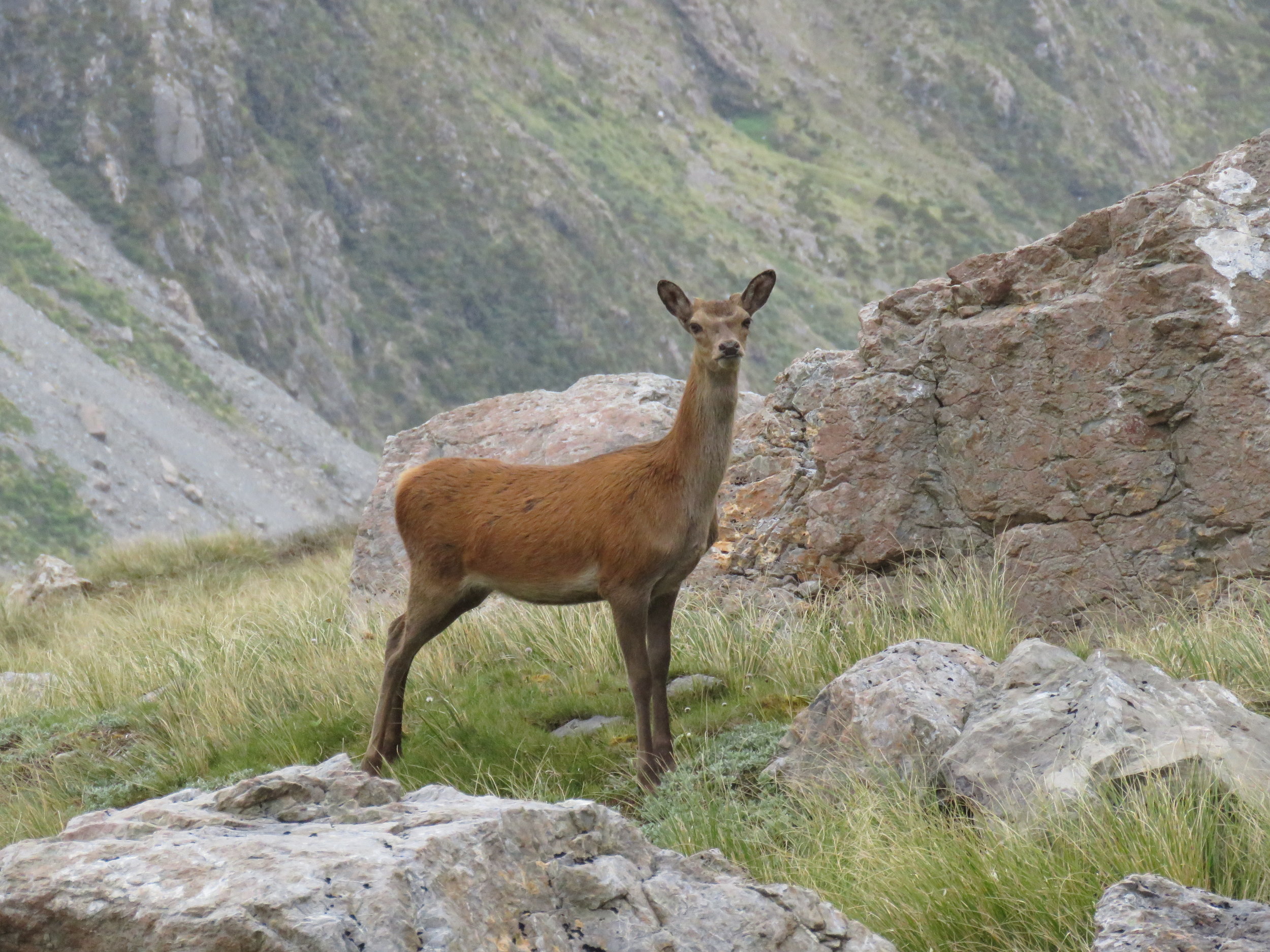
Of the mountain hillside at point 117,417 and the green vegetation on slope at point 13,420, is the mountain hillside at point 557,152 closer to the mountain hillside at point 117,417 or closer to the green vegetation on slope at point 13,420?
the mountain hillside at point 117,417

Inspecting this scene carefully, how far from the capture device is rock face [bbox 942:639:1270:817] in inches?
198

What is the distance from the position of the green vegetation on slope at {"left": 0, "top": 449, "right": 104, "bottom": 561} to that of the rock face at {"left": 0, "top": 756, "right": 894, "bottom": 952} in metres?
36.8

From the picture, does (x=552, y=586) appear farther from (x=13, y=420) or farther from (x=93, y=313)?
(x=93, y=313)

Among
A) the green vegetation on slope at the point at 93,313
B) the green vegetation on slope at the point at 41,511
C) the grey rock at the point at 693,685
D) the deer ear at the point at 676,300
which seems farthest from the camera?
the green vegetation on slope at the point at 93,313

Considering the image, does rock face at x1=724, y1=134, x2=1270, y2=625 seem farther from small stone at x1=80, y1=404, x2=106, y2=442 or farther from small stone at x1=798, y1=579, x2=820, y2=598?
small stone at x1=80, y1=404, x2=106, y2=442

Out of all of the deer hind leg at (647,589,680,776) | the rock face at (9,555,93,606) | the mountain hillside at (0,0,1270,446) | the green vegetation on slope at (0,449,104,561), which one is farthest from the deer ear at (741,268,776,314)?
the mountain hillside at (0,0,1270,446)

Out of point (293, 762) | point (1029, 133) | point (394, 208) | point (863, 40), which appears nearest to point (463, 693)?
point (293, 762)

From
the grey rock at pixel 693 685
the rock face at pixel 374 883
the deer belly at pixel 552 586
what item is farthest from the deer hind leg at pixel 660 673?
the rock face at pixel 374 883

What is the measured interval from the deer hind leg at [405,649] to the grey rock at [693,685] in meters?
1.45

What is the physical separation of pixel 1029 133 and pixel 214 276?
288 ft

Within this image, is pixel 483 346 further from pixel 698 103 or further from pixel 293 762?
pixel 293 762

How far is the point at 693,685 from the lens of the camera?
8.49 meters

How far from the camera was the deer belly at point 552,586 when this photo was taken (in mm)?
7078

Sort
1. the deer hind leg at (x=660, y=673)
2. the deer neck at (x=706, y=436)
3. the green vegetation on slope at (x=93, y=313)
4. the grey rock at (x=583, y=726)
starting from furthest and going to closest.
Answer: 1. the green vegetation on slope at (x=93, y=313)
2. the grey rock at (x=583, y=726)
3. the deer hind leg at (x=660, y=673)
4. the deer neck at (x=706, y=436)
